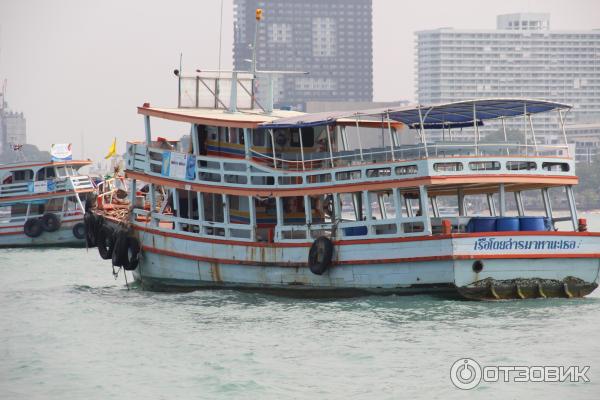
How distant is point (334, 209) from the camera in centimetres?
2758

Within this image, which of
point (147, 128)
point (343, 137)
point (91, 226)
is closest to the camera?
point (343, 137)

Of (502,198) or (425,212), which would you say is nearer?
(425,212)

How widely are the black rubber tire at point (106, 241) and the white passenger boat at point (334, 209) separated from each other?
68 millimetres

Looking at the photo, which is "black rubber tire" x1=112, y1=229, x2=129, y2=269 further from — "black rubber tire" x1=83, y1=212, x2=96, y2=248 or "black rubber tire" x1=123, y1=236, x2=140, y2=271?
"black rubber tire" x1=83, y1=212, x2=96, y2=248

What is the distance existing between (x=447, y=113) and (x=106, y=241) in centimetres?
1062

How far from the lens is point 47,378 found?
2017 cm

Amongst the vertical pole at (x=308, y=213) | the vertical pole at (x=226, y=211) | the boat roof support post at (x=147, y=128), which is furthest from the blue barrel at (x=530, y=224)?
the boat roof support post at (x=147, y=128)

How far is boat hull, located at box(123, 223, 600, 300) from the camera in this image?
24.8 m

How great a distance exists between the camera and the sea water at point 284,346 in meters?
19.0

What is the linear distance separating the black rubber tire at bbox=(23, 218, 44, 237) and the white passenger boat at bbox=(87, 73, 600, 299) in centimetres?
1780

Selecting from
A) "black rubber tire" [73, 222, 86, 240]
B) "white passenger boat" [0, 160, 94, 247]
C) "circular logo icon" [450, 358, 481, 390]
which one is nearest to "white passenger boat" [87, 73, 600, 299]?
"circular logo icon" [450, 358, 481, 390]

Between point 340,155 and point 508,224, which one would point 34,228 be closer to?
point 340,155

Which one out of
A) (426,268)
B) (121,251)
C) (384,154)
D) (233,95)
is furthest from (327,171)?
(121,251)

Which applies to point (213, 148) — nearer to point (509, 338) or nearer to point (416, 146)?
point (416, 146)
